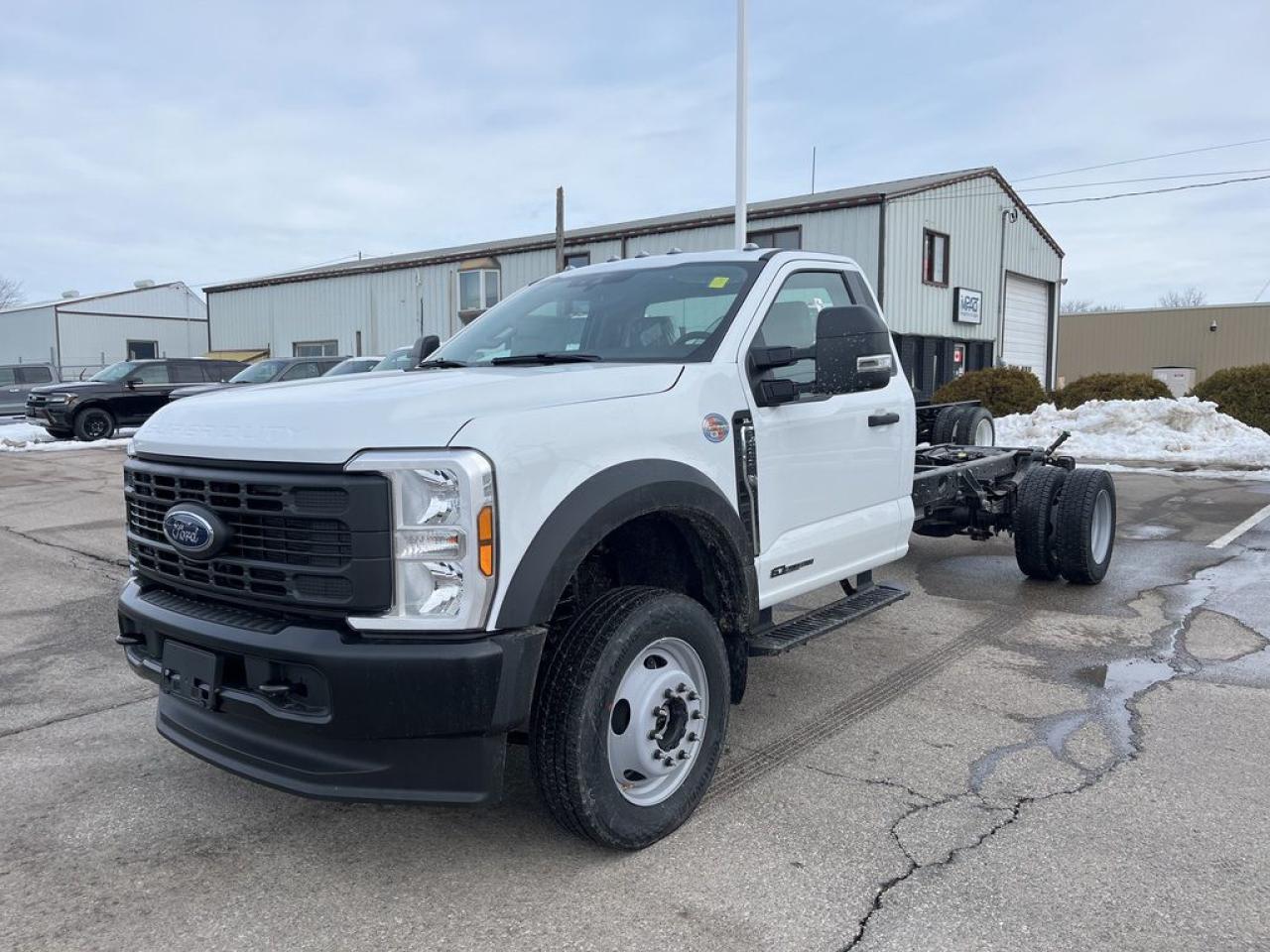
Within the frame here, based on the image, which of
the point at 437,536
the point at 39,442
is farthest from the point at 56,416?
the point at 437,536

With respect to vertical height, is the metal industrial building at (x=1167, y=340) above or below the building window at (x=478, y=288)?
below

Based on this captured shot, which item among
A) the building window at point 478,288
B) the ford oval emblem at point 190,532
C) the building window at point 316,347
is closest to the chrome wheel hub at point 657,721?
the ford oval emblem at point 190,532

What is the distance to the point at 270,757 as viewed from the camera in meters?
2.89

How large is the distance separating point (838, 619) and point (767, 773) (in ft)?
2.54

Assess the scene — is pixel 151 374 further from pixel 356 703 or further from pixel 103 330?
pixel 103 330

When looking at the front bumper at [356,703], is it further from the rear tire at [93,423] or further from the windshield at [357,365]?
the rear tire at [93,423]

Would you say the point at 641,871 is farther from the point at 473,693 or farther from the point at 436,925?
the point at 473,693

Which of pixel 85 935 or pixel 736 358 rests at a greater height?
pixel 736 358

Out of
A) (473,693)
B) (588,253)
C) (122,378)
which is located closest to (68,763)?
(473,693)

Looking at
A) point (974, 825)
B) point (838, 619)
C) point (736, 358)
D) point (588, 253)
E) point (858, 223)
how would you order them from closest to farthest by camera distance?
point (974, 825)
point (736, 358)
point (838, 619)
point (858, 223)
point (588, 253)

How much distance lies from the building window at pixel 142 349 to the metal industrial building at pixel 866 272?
45.3 feet

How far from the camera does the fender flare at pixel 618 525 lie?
9.23 feet

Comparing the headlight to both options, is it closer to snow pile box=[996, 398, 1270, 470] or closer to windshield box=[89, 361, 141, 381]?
snow pile box=[996, 398, 1270, 470]

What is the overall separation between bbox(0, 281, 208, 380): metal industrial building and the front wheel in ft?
160
